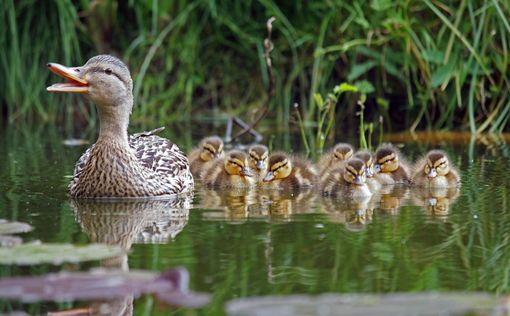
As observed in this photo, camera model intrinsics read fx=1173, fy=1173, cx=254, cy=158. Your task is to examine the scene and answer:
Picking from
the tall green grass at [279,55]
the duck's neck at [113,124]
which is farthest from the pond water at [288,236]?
the tall green grass at [279,55]

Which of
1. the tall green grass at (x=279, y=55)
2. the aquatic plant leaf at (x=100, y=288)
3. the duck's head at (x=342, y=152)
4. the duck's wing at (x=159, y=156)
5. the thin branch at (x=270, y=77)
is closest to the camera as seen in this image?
the aquatic plant leaf at (x=100, y=288)

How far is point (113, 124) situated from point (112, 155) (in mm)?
186

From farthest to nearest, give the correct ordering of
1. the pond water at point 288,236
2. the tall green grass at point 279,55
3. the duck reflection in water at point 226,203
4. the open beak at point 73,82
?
1. the tall green grass at point 279,55
2. the open beak at point 73,82
3. the duck reflection in water at point 226,203
4. the pond water at point 288,236

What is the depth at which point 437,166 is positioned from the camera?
264 inches

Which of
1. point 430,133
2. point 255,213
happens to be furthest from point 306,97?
point 255,213

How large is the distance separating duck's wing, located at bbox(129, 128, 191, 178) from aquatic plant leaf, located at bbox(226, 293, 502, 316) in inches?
114

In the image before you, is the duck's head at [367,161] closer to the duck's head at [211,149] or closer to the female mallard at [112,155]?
the female mallard at [112,155]

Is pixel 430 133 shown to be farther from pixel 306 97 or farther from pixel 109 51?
pixel 109 51

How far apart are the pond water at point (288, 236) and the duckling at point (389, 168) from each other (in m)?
0.21

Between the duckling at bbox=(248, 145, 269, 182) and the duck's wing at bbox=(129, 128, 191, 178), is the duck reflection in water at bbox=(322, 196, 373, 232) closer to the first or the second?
the duckling at bbox=(248, 145, 269, 182)

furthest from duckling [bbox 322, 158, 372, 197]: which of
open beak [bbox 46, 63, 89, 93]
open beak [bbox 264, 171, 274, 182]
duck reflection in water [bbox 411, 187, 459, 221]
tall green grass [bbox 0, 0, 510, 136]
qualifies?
tall green grass [bbox 0, 0, 510, 136]

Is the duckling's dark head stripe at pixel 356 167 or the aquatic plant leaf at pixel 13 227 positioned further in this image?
the duckling's dark head stripe at pixel 356 167

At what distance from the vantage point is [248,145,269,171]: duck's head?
7.11m

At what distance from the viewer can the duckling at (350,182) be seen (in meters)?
6.38
